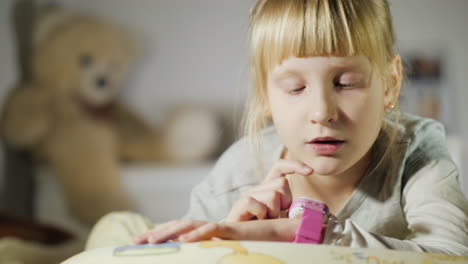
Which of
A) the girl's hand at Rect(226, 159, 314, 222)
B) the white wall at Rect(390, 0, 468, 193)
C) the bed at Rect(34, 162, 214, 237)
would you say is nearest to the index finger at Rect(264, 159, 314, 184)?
the girl's hand at Rect(226, 159, 314, 222)

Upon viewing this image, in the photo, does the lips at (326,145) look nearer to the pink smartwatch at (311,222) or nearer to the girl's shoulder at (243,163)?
the pink smartwatch at (311,222)

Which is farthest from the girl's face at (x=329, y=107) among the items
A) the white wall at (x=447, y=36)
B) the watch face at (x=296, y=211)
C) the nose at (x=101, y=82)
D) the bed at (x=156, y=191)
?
the white wall at (x=447, y=36)

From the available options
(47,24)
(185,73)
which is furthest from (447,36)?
(47,24)

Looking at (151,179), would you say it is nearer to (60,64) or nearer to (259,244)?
(60,64)

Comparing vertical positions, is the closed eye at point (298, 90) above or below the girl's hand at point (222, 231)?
above

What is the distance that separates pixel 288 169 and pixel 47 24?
1.83 metres

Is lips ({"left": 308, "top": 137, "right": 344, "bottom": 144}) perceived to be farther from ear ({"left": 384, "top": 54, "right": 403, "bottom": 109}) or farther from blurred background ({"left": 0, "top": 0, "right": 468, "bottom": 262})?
blurred background ({"left": 0, "top": 0, "right": 468, "bottom": 262})

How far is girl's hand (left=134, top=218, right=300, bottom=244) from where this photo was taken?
542 millimetres

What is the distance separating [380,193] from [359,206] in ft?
0.11

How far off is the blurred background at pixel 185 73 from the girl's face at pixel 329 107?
1476 millimetres

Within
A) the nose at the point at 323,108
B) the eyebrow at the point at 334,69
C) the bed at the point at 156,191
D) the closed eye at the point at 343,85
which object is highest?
the eyebrow at the point at 334,69

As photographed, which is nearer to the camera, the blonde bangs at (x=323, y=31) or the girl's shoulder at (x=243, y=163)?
the blonde bangs at (x=323, y=31)

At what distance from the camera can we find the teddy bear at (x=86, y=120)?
2123 mm

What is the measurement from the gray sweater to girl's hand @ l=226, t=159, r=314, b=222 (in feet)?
0.23
